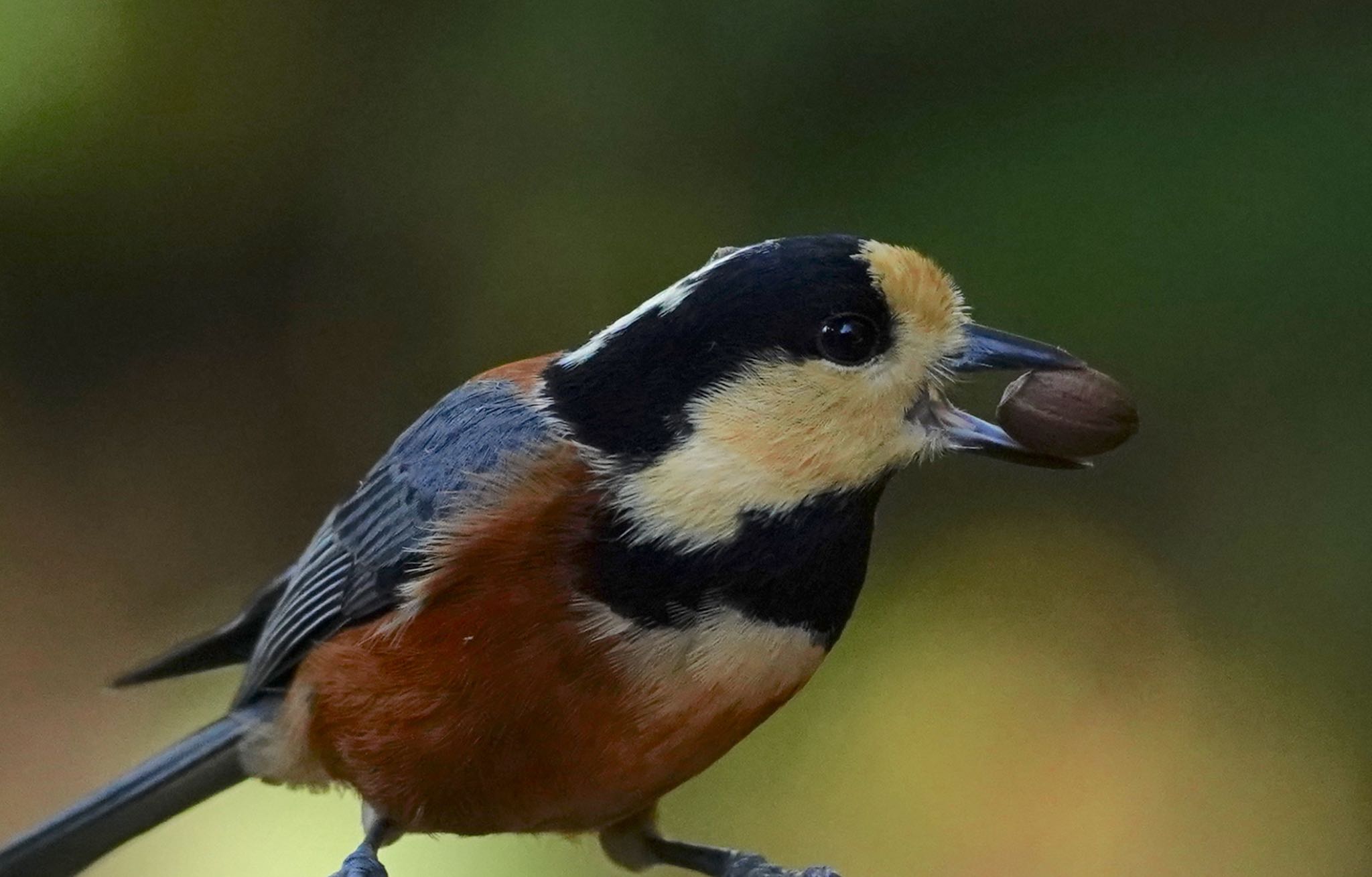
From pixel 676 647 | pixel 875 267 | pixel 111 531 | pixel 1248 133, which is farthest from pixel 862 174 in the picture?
pixel 111 531

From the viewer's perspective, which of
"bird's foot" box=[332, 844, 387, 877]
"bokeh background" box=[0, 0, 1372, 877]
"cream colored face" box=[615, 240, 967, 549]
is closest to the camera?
"cream colored face" box=[615, 240, 967, 549]

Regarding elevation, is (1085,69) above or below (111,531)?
above

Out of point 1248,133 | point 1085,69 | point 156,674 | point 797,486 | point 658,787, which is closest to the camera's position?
point 797,486

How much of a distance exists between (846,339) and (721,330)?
0.44ft

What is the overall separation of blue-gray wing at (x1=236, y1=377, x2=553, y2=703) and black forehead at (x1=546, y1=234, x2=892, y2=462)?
0.35 ft

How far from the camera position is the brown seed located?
1668 mm

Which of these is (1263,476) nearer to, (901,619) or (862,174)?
(901,619)

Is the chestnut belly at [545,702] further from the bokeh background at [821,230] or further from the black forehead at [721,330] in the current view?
the bokeh background at [821,230]

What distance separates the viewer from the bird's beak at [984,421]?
5.49ft

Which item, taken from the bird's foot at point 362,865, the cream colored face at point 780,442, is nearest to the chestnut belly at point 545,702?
the cream colored face at point 780,442

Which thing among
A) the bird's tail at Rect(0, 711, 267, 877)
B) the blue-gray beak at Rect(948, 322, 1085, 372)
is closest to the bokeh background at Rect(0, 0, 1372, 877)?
the bird's tail at Rect(0, 711, 267, 877)

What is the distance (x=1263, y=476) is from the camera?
10.0 feet

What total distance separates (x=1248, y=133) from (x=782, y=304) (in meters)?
1.62

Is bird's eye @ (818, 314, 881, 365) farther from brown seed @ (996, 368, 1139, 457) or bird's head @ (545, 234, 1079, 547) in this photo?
brown seed @ (996, 368, 1139, 457)
